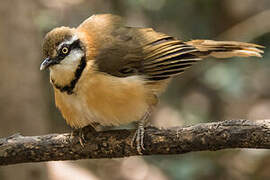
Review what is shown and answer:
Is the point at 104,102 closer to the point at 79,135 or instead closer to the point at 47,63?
the point at 79,135

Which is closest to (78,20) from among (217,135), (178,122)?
(178,122)

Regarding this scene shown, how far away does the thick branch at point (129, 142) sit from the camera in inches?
121

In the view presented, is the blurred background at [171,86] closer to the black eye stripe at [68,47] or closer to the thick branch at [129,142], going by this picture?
the thick branch at [129,142]

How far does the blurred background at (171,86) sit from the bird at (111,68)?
1.34m

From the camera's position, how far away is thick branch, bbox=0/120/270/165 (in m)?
3.08

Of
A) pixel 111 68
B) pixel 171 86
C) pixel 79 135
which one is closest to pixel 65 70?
pixel 111 68

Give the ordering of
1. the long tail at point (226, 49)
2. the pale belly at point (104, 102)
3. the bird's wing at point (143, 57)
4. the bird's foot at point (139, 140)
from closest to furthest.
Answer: the bird's foot at point (139, 140) → the pale belly at point (104, 102) → the bird's wing at point (143, 57) → the long tail at point (226, 49)

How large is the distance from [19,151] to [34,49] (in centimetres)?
278

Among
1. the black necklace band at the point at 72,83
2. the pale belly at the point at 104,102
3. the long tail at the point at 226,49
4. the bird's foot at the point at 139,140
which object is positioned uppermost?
the long tail at the point at 226,49

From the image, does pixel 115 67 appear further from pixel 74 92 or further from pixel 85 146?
pixel 85 146

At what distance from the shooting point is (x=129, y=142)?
3615mm

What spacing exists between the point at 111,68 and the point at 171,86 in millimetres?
3213

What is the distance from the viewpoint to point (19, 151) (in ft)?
11.6

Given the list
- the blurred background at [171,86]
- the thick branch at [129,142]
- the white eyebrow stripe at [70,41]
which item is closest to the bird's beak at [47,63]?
the white eyebrow stripe at [70,41]
